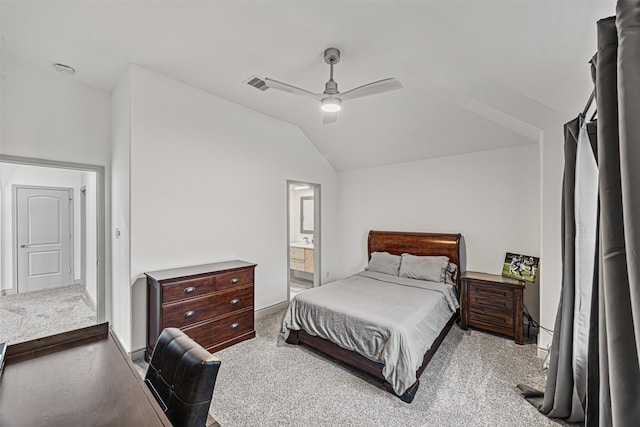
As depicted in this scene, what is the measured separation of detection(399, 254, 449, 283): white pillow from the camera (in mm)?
3732

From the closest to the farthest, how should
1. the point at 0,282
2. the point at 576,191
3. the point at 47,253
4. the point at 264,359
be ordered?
the point at 576,191, the point at 264,359, the point at 0,282, the point at 47,253

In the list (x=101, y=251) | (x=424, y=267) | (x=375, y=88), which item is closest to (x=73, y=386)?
(x=375, y=88)

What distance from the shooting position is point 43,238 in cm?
516

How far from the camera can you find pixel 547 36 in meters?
1.67

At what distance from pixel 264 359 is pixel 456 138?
3599 millimetres

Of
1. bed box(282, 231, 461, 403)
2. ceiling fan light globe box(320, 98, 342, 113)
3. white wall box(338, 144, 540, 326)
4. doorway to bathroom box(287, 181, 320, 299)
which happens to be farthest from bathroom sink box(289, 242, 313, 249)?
ceiling fan light globe box(320, 98, 342, 113)

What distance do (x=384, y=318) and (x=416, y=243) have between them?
206 cm

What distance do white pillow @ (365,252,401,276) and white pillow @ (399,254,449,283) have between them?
118mm

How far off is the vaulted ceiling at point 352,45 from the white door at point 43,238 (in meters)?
3.45

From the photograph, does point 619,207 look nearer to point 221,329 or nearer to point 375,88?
point 375,88

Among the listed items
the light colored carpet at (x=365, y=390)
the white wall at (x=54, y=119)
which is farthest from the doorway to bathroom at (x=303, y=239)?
the white wall at (x=54, y=119)

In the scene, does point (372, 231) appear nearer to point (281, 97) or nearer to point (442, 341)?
point (442, 341)

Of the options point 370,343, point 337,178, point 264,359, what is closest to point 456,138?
point 337,178

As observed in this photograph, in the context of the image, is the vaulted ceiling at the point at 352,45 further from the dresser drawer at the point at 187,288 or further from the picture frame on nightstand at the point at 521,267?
the dresser drawer at the point at 187,288
